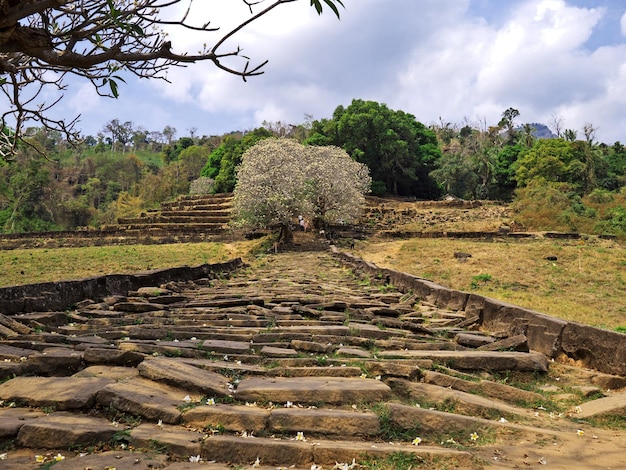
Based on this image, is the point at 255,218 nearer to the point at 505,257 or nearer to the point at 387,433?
the point at 505,257

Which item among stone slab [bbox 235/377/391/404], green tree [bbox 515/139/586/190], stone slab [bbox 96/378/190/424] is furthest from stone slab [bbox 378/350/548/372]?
green tree [bbox 515/139/586/190]

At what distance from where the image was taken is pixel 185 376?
3.73 meters

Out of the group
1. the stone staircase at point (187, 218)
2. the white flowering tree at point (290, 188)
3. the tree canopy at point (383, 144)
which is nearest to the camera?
the white flowering tree at point (290, 188)

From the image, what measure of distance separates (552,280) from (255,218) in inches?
623

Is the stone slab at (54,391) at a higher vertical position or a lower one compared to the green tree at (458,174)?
lower

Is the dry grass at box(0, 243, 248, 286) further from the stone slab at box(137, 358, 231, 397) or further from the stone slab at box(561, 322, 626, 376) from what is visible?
the stone slab at box(561, 322, 626, 376)

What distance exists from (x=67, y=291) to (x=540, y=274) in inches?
528

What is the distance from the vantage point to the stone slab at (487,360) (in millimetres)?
4727

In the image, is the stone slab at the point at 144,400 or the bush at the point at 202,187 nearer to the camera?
the stone slab at the point at 144,400

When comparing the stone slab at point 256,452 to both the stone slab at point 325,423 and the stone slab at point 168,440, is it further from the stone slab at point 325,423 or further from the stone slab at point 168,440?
the stone slab at point 325,423

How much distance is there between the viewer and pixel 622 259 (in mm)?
17594

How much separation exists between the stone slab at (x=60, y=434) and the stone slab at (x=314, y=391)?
3.26ft

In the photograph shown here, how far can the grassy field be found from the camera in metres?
11.3

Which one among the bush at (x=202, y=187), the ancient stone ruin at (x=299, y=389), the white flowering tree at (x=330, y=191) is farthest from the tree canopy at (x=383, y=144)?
the ancient stone ruin at (x=299, y=389)
